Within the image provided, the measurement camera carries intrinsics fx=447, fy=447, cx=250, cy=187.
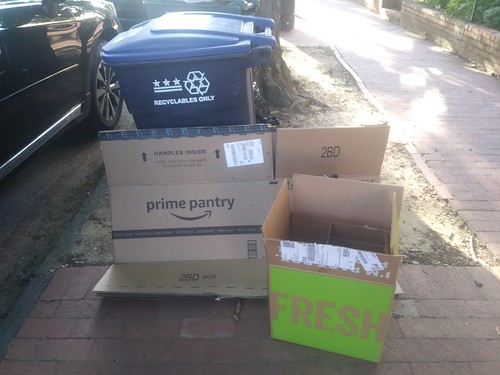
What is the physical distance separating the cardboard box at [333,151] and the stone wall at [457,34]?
226 inches

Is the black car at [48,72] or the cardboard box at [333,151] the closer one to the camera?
the cardboard box at [333,151]

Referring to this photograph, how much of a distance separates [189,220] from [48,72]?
1.71 metres

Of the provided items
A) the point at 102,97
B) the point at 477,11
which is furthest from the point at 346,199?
the point at 477,11

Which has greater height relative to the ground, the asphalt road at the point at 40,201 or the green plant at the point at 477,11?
the green plant at the point at 477,11

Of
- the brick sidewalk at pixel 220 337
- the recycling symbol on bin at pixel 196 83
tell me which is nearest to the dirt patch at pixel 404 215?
the brick sidewalk at pixel 220 337

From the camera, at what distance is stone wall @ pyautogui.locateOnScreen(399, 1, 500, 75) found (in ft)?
24.1

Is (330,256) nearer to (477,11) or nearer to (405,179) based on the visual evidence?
(405,179)

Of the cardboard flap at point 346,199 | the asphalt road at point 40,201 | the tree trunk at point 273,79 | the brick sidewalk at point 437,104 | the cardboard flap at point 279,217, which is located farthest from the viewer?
the tree trunk at point 273,79

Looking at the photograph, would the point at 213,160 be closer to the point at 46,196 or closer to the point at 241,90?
the point at 241,90

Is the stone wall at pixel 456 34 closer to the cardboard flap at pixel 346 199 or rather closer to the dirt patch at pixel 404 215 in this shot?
the dirt patch at pixel 404 215

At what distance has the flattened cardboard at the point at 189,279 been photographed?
2553 millimetres

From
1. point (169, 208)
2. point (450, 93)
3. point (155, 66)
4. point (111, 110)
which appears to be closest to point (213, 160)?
point (169, 208)

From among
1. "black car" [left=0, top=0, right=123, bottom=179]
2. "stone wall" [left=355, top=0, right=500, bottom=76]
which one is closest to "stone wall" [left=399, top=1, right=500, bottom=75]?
"stone wall" [left=355, top=0, right=500, bottom=76]

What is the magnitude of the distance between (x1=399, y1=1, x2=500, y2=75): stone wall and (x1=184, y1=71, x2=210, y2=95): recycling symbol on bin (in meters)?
6.40
